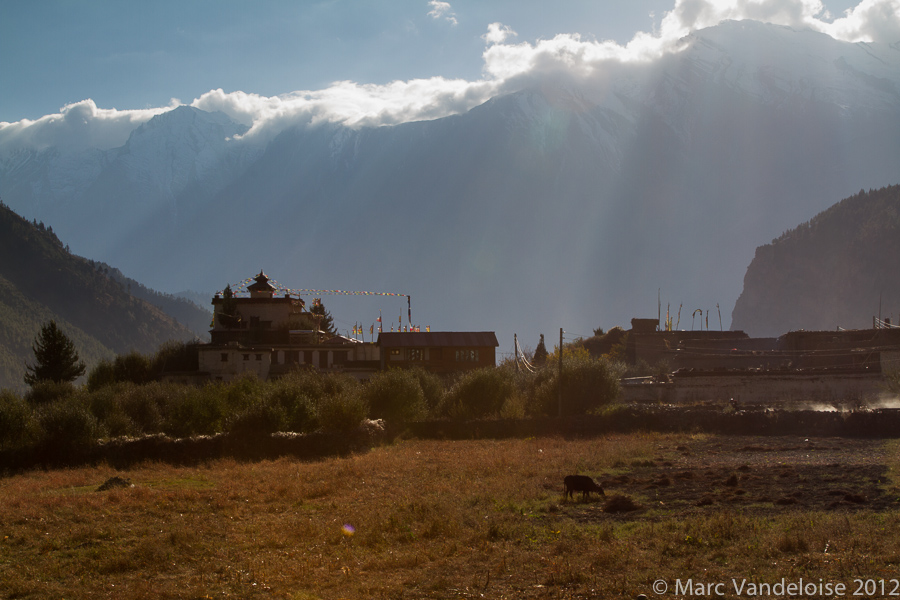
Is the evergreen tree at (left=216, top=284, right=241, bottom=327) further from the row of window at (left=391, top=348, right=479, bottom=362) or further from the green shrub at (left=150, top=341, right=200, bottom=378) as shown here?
the row of window at (left=391, top=348, right=479, bottom=362)

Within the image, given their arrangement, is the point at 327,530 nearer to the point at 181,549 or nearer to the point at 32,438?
the point at 181,549

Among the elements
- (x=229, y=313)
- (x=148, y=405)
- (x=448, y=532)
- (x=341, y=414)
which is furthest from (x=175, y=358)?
(x=448, y=532)

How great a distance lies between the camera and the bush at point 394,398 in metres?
58.5

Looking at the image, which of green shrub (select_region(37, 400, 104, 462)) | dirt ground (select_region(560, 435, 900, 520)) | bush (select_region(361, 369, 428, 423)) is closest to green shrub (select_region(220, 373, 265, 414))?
bush (select_region(361, 369, 428, 423))

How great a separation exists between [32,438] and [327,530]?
30719 millimetres

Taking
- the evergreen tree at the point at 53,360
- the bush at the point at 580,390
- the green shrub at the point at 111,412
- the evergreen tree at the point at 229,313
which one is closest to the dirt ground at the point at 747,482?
the bush at the point at 580,390

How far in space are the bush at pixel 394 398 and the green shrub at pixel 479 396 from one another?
466 centimetres

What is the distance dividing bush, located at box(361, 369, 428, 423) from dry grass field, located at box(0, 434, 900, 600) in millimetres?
24617

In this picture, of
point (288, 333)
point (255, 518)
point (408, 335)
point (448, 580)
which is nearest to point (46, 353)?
point (288, 333)

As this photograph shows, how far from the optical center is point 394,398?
5888cm

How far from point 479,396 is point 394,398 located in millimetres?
8740

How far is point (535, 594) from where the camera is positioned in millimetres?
14477

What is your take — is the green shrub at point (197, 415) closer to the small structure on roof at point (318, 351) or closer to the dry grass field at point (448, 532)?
the dry grass field at point (448, 532)

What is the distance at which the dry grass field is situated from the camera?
15.4m
